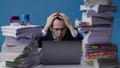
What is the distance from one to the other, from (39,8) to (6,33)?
54.3 inches

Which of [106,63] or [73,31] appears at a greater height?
[73,31]

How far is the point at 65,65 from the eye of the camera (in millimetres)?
1806

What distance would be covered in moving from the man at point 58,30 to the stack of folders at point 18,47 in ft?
1.10

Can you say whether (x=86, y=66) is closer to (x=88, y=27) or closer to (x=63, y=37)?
(x=88, y=27)

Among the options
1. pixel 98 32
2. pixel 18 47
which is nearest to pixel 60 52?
pixel 18 47

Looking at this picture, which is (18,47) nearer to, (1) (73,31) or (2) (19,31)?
(2) (19,31)

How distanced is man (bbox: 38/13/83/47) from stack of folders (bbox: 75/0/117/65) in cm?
21

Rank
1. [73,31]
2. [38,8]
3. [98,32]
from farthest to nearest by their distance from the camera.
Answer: [38,8] < [73,31] < [98,32]

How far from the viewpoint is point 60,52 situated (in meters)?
1.76

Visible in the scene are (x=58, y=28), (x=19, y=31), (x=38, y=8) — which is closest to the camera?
(x=19, y=31)

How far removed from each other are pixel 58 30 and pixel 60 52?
0.46m

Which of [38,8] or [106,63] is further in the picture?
[38,8]

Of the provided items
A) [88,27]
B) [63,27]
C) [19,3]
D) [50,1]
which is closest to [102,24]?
[88,27]

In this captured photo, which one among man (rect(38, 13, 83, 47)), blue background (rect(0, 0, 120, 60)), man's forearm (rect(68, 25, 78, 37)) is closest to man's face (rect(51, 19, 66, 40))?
man (rect(38, 13, 83, 47))
